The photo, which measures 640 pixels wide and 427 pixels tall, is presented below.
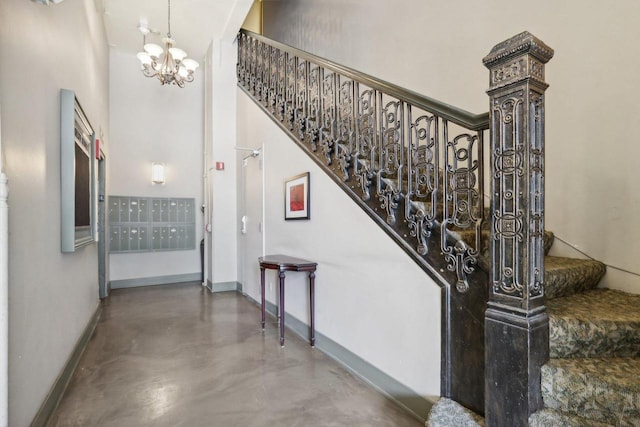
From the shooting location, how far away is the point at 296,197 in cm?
356

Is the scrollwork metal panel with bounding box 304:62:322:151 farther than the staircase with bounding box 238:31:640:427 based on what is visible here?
Yes

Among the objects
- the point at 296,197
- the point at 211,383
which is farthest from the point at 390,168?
the point at 211,383

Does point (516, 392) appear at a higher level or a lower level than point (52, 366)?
higher

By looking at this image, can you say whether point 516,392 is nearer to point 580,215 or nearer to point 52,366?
point 580,215

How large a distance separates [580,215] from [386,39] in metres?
2.84

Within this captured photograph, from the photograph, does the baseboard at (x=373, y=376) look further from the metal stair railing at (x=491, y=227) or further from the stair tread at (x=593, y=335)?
the stair tread at (x=593, y=335)

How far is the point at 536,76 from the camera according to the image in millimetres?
1459

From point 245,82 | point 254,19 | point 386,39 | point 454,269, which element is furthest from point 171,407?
point 254,19

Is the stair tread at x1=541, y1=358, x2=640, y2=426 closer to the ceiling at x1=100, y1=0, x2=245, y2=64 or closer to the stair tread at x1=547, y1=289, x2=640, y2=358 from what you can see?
the stair tread at x1=547, y1=289, x2=640, y2=358

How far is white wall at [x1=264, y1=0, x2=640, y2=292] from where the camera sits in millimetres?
2115

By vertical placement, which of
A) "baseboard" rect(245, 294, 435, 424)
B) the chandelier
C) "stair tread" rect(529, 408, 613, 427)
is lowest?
"baseboard" rect(245, 294, 435, 424)

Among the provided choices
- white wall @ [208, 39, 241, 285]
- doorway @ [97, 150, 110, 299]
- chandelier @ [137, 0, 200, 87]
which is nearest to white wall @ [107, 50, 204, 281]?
doorway @ [97, 150, 110, 299]

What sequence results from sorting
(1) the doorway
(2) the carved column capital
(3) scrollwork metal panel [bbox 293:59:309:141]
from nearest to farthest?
(2) the carved column capital
(3) scrollwork metal panel [bbox 293:59:309:141]
(1) the doorway

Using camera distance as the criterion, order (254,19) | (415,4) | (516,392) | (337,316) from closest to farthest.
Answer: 1. (516,392)
2. (337,316)
3. (415,4)
4. (254,19)
